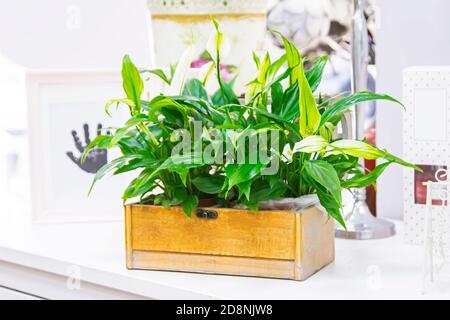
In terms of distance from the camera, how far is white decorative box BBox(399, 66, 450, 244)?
42.9 inches

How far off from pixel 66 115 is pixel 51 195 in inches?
5.4

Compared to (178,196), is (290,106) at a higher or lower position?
higher

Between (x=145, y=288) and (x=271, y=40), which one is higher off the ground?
(x=271, y=40)

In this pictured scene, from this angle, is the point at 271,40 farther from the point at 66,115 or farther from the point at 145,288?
the point at 145,288

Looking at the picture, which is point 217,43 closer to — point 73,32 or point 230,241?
point 230,241

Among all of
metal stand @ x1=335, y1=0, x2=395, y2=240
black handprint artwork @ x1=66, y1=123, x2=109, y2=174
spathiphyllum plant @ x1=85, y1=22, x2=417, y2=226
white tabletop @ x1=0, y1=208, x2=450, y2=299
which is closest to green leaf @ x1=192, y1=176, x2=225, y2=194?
spathiphyllum plant @ x1=85, y1=22, x2=417, y2=226

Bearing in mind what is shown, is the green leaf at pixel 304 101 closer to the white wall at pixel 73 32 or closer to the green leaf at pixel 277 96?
the green leaf at pixel 277 96

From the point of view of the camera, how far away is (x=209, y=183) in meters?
0.97

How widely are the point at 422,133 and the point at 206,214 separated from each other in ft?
1.14

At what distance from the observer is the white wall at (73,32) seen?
1.62 m

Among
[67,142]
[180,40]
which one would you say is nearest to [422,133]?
[180,40]

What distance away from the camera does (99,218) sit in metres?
1.32

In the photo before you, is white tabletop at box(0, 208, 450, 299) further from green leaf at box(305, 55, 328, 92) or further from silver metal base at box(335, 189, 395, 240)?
green leaf at box(305, 55, 328, 92)

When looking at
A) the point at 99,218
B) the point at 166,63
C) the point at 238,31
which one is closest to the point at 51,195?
the point at 99,218
